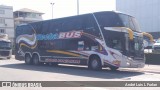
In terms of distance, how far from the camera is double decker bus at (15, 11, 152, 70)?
60.3ft

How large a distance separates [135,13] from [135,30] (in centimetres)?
6570

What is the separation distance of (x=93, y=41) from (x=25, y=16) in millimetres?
76535

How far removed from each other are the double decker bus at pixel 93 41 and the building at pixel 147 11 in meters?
55.9

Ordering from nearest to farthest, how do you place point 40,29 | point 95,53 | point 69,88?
point 69,88 → point 95,53 → point 40,29

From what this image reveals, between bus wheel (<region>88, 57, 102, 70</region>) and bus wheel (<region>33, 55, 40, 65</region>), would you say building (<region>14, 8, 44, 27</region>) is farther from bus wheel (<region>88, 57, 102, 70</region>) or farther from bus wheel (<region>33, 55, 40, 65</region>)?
bus wheel (<region>88, 57, 102, 70</region>)

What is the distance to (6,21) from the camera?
290 feet

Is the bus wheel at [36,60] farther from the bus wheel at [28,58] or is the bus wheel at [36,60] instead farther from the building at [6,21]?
the building at [6,21]

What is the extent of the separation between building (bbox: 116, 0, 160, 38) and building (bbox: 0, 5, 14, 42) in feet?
107

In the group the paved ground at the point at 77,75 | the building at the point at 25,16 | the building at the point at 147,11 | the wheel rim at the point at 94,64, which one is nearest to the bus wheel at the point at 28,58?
the paved ground at the point at 77,75

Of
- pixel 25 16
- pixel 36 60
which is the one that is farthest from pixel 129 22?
pixel 25 16

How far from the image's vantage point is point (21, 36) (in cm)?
2859

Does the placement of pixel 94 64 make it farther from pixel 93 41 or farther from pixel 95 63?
pixel 93 41

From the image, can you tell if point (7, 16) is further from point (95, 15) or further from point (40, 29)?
point (95, 15)

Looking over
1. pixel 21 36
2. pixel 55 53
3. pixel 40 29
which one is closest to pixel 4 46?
pixel 21 36
